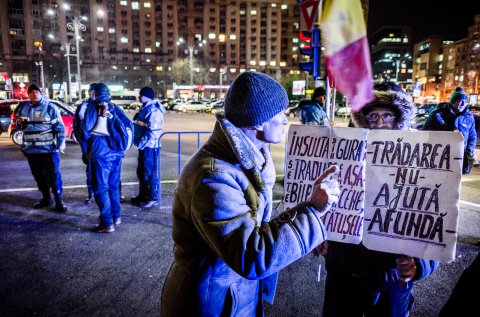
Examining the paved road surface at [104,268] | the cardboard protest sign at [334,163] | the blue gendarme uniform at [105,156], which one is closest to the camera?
the cardboard protest sign at [334,163]

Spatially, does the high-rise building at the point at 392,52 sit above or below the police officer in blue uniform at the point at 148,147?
above

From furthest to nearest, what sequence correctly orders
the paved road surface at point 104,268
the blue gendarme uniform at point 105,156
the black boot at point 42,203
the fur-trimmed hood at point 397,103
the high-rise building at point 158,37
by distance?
the high-rise building at point 158,37 → the black boot at point 42,203 → the blue gendarme uniform at point 105,156 → the paved road surface at point 104,268 → the fur-trimmed hood at point 397,103

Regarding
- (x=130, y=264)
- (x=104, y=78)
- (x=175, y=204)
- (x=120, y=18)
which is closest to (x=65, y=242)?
(x=130, y=264)

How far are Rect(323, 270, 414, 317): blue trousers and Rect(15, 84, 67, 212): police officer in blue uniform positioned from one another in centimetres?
578

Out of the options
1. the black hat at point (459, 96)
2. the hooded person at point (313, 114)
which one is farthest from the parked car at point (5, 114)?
the black hat at point (459, 96)

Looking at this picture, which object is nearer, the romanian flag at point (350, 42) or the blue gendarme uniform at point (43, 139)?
the romanian flag at point (350, 42)

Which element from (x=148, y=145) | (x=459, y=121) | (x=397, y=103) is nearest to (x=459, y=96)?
(x=459, y=121)

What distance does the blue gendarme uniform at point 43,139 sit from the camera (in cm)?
647

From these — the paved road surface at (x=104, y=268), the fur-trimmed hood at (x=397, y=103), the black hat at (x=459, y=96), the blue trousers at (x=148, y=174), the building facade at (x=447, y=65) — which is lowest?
the paved road surface at (x=104, y=268)

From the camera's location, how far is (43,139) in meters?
6.49

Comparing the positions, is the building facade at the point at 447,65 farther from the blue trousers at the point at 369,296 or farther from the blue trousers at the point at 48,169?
the blue trousers at the point at 369,296

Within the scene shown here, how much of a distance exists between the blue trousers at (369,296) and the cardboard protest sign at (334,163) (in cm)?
29

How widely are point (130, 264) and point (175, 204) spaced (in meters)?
3.14

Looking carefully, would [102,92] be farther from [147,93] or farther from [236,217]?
[236,217]
